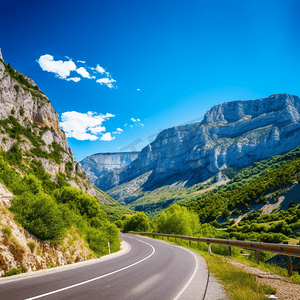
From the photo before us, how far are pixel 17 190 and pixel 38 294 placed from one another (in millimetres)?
12019

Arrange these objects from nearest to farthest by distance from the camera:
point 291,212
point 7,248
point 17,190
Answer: point 7,248 → point 17,190 → point 291,212

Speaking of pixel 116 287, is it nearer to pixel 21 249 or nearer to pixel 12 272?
pixel 12 272

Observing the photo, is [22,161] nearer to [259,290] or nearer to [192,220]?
[192,220]

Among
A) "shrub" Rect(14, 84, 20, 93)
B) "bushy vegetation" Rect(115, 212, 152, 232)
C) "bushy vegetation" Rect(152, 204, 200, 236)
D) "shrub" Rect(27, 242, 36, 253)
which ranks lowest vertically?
"bushy vegetation" Rect(115, 212, 152, 232)

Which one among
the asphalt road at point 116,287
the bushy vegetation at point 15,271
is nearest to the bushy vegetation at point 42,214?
the bushy vegetation at point 15,271

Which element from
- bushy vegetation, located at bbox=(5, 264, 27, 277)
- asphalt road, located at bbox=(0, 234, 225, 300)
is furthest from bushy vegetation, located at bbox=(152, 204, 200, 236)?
bushy vegetation, located at bbox=(5, 264, 27, 277)

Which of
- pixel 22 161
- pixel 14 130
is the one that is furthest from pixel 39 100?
pixel 22 161

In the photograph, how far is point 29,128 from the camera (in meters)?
67.1

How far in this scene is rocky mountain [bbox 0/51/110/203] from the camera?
5462 cm

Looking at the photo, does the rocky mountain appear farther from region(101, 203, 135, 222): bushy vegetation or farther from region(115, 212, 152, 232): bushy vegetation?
region(101, 203, 135, 222): bushy vegetation

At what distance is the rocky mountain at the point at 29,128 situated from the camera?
5462 centimetres

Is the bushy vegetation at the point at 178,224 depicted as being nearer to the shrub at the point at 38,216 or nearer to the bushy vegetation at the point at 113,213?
the shrub at the point at 38,216

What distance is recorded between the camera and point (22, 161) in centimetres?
5072

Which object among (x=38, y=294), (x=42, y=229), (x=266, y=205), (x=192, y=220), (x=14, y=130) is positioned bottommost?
(x=266, y=205)
